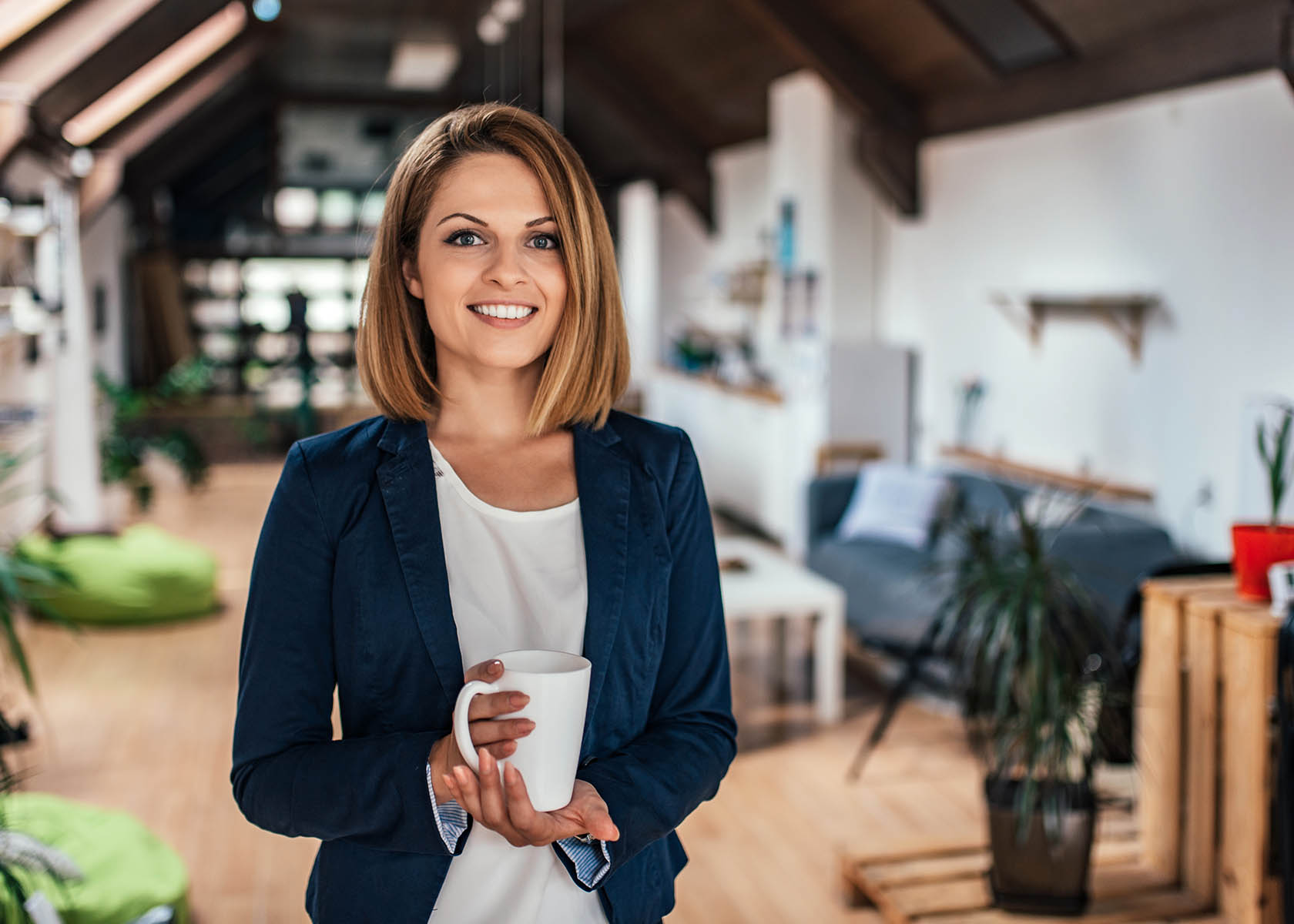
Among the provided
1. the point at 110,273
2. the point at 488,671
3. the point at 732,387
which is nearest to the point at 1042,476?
the point at 732,387

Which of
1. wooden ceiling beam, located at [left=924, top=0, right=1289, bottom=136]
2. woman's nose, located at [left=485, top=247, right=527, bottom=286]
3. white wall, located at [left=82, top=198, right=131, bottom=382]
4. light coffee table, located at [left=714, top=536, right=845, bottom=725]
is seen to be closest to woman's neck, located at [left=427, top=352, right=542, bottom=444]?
woman's nose, located at [left=485, top=247, right=527, bottom=286]

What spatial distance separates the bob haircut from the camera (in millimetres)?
1129

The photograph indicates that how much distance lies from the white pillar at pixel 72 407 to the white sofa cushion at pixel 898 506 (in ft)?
12.2

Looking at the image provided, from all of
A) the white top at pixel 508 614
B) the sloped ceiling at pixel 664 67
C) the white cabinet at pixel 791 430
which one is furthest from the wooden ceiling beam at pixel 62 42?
the white top at pixel 508 614

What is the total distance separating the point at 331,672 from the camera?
3.71 feet

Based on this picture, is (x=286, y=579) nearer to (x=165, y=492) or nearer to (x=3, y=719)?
(x=3, y=719)

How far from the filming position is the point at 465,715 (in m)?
0.99

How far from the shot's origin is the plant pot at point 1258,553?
8.86ft

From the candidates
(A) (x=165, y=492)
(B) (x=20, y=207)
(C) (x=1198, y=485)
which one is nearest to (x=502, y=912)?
(C) (x=1198, y=485)

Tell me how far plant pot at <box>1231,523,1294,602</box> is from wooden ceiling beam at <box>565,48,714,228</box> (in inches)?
319

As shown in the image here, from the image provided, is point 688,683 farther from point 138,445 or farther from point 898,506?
point 138,445

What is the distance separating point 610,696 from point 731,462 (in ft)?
25.3

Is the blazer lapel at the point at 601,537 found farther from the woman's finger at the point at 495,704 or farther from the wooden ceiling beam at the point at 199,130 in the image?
the wooden ceiling beam at the point at 199,130

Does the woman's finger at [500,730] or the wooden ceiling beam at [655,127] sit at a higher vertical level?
the wooden ceiling beam at [655,127]
